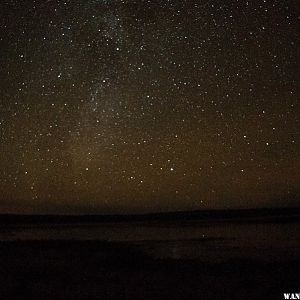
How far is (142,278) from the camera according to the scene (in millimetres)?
9766

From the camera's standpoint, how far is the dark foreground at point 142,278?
786cm

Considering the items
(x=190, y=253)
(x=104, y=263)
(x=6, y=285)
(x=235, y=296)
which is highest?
(x=190, y=253)

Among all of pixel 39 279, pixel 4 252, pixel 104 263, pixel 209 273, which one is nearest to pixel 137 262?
pixel 104 263

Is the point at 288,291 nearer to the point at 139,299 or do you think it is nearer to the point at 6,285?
Result: the point at 139,299

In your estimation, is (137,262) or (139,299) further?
(137,262)

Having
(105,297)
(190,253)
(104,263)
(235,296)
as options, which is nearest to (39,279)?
(105,297)

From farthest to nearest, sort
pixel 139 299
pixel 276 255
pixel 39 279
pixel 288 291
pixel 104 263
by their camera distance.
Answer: pixel 276 255
pixel 104 263
pixel 39 279
pixel 288 291
pixel 139 299

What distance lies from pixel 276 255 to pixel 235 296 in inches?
245

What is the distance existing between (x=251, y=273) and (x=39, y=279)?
4789 millimetres

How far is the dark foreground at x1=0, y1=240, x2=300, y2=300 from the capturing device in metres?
7.86

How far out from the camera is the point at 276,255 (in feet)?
44.0

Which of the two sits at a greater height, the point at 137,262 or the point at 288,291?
the point at 137,262

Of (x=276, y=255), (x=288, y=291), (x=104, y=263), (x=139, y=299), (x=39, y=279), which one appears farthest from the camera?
(x=276, y=255)

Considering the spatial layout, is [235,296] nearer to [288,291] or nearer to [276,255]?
[288,291]
